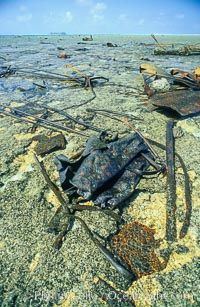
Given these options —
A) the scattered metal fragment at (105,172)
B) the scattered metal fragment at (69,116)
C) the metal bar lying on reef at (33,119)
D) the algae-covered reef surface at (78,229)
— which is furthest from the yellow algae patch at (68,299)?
the scattered metal fragment at (69,116)

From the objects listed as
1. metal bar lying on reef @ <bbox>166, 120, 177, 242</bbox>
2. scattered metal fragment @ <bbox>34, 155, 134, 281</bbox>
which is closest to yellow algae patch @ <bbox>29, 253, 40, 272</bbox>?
scattered metal fragment @ <bbox>34, 155, 134, 281</bbox>

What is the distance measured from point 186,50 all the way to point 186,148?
36.6 feet

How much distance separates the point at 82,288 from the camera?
140 cm

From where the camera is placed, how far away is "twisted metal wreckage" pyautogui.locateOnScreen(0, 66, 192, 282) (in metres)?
1.55

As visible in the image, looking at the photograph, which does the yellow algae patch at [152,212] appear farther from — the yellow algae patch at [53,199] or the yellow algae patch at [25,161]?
the yellow algae patch at [25,161]

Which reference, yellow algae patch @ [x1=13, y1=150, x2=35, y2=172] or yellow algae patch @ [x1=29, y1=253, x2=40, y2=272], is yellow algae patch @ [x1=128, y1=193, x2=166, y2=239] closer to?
yellow algae patch @ [x1=29, y1=253, x2=40, y2=272]

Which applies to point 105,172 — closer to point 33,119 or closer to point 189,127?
point 189,127

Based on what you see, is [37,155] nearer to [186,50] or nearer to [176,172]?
[176,172]

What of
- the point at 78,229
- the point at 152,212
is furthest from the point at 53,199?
the point at 152,212

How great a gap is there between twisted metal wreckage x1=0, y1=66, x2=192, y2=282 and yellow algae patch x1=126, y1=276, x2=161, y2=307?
0.04 metres

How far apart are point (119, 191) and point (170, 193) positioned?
49 centimetres

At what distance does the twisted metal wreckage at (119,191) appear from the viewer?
5.10 feet

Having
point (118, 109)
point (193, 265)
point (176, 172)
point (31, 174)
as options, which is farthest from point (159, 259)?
point (118, 109)

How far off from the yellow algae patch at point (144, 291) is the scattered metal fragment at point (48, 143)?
185cm
